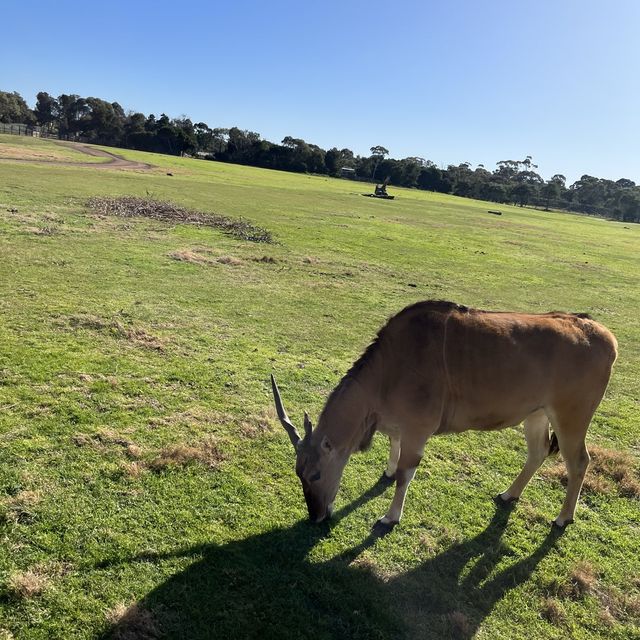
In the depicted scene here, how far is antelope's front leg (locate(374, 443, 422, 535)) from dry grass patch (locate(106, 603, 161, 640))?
2.37m

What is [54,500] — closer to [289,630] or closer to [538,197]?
[289,630]

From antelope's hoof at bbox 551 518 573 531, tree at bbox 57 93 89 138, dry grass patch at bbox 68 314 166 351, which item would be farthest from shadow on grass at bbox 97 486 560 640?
tree at bbox 57 93 89 138

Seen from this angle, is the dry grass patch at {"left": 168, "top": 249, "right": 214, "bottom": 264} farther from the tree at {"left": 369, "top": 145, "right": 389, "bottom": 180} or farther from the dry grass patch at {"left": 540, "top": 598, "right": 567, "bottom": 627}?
the tree at {"left": 369, "top": 145, "right": 389, "bottom": 180}

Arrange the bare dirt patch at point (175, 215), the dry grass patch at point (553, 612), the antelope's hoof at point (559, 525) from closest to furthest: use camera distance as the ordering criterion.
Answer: the dry grass patch at point (553, 612), the antelope's hoof at point (559, 525), the bare dirt patch at point (175, 215)

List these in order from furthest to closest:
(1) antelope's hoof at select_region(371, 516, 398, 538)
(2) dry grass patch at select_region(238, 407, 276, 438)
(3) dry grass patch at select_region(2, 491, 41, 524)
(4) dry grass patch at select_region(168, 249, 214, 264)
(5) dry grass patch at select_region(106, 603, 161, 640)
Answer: (4) dry grass patch at select_region(168, 249, 214, 264), (2) dry grass patch at select_region(238, 407, 276, 438), (1) antelope's hoof at select_region(371, 516, 398, 538), (3) dry grass patch at select_region(2, 491, 41, 524), (5) dry grass patch at select_region(106, 603, 161, 640)

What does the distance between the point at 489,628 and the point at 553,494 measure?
8.38 feet

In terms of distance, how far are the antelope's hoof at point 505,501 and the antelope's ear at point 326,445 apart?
101 inches

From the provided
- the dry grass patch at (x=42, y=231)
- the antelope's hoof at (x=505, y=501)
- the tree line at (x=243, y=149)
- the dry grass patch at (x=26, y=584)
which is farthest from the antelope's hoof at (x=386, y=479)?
the tree line at (x=243, y=149)

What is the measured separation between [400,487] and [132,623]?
9.06 ft

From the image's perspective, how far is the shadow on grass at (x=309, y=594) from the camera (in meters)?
4.06

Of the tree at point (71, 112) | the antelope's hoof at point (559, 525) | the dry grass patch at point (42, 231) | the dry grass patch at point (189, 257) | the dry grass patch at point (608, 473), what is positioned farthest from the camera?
the tree at point (71, 112)

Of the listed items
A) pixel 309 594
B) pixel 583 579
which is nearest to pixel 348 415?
pixel 309 594

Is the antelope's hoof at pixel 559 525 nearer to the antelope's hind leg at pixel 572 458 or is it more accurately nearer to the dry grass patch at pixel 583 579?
the antelope's hind leg at pixel 572 458

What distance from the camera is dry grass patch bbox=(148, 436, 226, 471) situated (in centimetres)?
589
